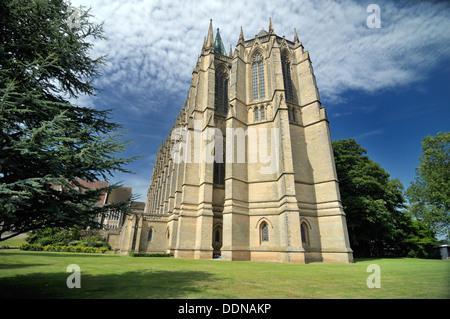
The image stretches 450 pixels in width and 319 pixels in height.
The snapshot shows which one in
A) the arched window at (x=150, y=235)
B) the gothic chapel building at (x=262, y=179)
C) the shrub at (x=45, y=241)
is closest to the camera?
the gothic chapel building at (x=262, y=179)

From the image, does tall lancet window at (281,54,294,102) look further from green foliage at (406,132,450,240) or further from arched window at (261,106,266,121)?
green foliage at (406,132,450,240)

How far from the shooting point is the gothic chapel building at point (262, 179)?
18.5 meters

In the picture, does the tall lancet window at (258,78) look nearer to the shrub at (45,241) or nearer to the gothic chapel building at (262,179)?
the gothic chapel building at (262,179)

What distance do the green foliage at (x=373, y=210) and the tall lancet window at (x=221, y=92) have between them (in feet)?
48.8

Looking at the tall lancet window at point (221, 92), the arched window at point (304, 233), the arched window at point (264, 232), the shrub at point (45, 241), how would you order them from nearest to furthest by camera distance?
the arched window at point (304, 233) < the arched window at point (264, 232) < the tall lancet window at point (221, 92) < the shrub at point (45, 241)

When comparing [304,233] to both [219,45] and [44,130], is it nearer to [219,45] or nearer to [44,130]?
[44,130]

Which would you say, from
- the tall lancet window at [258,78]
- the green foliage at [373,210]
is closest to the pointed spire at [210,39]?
the tall lancet window at [258,78]

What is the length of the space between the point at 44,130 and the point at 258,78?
24.1 m

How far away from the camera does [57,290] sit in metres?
5.23

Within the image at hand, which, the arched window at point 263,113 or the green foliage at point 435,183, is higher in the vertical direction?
the arched window at point 263,113

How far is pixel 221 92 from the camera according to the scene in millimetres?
29359

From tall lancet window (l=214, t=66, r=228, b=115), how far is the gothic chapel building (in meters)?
0.28

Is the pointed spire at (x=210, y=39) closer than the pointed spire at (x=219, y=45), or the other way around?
the pointed spire at (x=210, y=39)

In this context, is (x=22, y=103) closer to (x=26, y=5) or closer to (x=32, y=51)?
(x=32, y=51)
